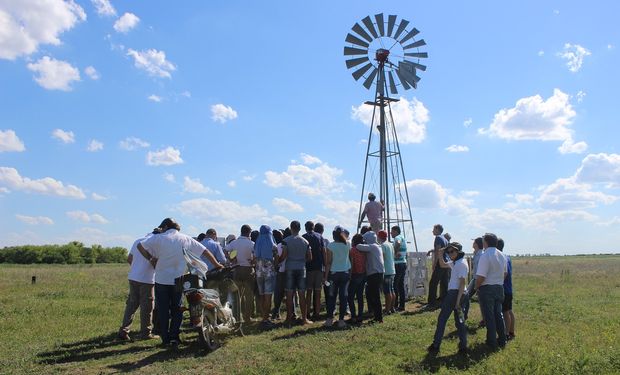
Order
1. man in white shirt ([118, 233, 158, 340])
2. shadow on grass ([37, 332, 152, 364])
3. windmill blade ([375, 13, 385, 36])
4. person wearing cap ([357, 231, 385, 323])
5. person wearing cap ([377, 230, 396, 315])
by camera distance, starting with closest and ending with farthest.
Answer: shadow on grass ([37, 332, 152, 364]), man in white shirt ([118, 233, 158, 340]), person wearing cap ([357, 231, 385, 323]), person wearing cap ([377, 230, 396, 315]), windmill blade ([375, 13, 385, 36])

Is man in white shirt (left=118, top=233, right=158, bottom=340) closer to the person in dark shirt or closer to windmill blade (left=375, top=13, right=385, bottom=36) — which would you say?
the person in dark shirt

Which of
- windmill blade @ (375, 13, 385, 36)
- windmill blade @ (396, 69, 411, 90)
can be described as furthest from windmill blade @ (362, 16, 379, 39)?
windmill blade @ (396, 69, 411, 90)

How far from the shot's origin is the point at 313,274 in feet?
38.9

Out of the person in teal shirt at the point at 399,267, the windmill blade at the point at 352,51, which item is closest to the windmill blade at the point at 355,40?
the windmill blade at the point at 352,51

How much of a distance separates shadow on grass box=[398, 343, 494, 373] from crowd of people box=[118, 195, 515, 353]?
19 cm

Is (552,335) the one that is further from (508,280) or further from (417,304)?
(417,304)

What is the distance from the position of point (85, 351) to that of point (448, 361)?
595 cm

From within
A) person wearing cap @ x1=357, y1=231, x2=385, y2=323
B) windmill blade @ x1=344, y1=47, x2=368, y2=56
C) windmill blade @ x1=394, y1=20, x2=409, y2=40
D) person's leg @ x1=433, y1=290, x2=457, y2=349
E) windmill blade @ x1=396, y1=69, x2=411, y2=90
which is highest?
windmill blade @ x1=394, y1=20, x2=409, y2=40

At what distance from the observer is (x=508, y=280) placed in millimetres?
9906

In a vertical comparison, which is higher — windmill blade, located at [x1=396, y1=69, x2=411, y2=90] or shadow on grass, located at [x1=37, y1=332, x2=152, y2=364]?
windmill blade, located at [x1=396, y1=69, x2=411, y2=90]

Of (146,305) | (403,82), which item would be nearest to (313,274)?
(146,305)

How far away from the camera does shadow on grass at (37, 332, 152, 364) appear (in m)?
8.74

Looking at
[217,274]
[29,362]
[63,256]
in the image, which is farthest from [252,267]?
[63,256]

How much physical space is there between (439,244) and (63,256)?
5814cm
